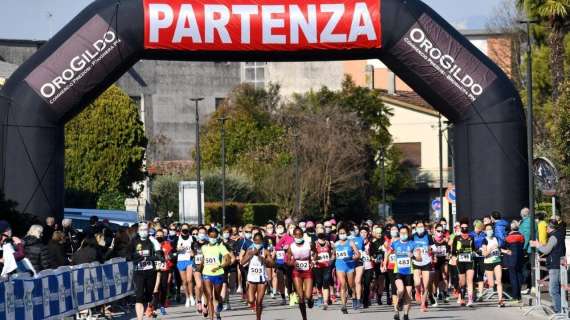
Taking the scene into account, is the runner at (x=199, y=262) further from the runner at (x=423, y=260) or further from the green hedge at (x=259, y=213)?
the green hedge at (x=259, y=213)

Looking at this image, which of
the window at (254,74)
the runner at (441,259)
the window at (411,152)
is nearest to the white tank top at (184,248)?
the runner at (441,259)

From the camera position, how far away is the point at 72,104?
95.2 feet

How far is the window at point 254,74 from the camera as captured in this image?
110250 mm

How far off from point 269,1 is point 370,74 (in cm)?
7754

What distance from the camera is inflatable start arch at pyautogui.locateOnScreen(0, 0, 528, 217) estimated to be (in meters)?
28.8

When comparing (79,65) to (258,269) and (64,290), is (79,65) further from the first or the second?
(64,290)

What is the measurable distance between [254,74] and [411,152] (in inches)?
701

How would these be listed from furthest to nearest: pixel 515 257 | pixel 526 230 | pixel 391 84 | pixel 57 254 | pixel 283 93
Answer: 1. pixel 391 84
2. pixel 283 93
3. pixel 526 230
4. pixel 515 257
5. pixel 57 254

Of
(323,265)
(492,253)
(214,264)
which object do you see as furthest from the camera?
(492,253)

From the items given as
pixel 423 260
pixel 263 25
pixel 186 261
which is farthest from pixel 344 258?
pixel 263 25

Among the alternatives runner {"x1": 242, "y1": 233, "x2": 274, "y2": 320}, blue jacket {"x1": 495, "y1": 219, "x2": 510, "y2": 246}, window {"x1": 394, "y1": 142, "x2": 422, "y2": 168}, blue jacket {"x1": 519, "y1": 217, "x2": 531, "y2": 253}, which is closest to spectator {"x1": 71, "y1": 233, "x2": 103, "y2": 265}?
runner {"x1": 242, "y1": 233, "x2": 274, "y2": 320}

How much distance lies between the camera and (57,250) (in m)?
24.0

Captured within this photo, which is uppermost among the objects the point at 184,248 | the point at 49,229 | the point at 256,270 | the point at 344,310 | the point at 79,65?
the point at 79,65

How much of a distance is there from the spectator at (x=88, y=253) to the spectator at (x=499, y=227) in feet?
28.6
